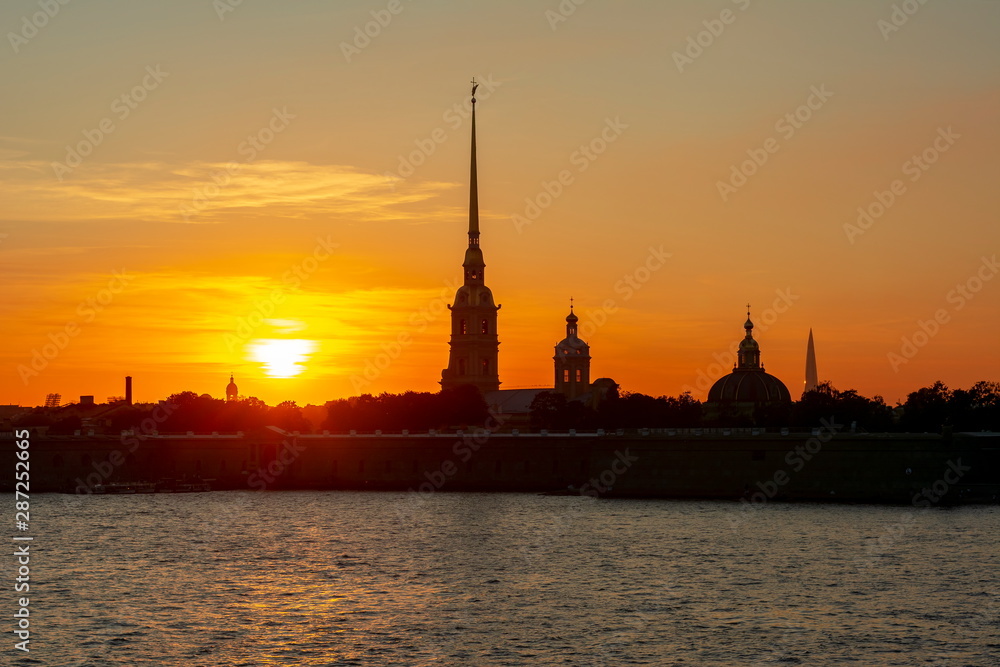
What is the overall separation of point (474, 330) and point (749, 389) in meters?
33.7

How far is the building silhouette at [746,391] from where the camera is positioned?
508 ft

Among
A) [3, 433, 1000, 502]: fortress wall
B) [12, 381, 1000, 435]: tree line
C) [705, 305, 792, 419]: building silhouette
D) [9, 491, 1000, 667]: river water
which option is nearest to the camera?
[9, 491, 1000, 667]: river water

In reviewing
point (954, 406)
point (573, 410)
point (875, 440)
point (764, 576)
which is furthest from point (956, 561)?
point (573, 410)

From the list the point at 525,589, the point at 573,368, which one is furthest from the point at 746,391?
the point at 525,589

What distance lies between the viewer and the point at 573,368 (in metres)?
177

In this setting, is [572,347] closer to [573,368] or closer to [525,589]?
[573,368]

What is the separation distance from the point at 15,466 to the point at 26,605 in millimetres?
77240

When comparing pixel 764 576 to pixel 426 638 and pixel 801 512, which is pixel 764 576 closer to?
pixel 426 638

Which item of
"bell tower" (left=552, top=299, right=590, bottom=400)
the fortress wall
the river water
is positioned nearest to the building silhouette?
"bell tower" (left=552, top=299, right=590, bottom=400)

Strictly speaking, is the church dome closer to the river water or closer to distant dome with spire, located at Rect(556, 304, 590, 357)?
distant dome with spire, located at Rect(556, 304, 590, 357)

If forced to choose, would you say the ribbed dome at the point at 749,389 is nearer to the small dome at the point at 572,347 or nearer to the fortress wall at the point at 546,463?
the small dome at the point at 572,347

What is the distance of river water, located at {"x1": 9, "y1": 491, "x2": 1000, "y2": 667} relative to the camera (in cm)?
4000

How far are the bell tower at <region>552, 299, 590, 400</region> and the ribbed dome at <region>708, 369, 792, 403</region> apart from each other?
A: 769 inches

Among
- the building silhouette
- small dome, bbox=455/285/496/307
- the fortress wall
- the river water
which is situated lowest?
the river water
